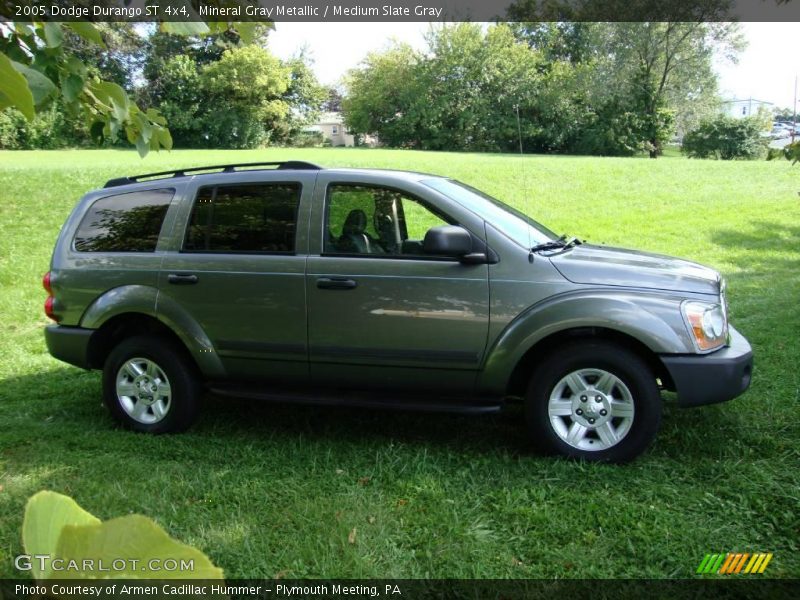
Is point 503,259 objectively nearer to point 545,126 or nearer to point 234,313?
point 234,313

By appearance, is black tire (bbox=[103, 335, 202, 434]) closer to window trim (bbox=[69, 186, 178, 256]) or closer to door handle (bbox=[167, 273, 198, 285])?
door handle (bbox=[167, 273, 198, 285])

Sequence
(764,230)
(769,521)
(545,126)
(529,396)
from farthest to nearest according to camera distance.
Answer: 1. (545,126)
2. (764,230)
3. (529,396)
4. (769,521)

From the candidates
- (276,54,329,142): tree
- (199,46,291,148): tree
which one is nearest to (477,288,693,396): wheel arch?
(199,46,291,148): tree

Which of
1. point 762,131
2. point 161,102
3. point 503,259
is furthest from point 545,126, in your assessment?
point 503,259

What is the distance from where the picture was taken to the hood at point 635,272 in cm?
396

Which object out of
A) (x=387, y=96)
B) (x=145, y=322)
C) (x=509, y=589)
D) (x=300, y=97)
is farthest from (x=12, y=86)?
(x=300, y=97)

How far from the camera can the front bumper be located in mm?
3789

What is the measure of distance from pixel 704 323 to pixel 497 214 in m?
1.46

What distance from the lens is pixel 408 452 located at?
4.20m

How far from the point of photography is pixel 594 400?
12.9ft

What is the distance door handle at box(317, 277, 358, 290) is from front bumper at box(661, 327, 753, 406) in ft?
6.22

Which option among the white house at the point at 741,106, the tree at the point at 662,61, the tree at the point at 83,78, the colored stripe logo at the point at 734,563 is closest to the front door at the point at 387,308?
the tree at the point at 83,78

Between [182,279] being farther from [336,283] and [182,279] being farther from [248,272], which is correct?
[336,283]

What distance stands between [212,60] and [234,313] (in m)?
42.8
